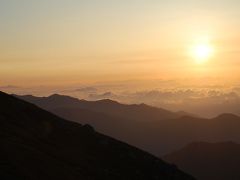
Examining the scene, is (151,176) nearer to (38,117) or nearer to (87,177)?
(87,177)

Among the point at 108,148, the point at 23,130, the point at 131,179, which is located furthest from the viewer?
the point at 108,148

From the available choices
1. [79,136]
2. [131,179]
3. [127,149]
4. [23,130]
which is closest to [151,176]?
[131,179]

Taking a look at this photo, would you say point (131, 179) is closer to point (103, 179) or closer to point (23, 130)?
point (103, 179)

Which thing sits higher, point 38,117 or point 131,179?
point 38,117

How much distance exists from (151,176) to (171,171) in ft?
23.5

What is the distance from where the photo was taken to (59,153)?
7644cm

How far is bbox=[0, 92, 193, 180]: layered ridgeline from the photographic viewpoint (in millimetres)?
61000

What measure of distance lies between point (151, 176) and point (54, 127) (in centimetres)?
2433

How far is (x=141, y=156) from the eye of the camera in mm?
90125

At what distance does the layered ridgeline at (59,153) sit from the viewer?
61.0 meters

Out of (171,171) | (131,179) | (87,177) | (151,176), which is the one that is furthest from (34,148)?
(171,171)

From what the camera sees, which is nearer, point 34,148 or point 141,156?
point 34,148

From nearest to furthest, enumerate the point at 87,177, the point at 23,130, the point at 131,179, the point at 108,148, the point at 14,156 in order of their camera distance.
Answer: the point at 14,156 < the point at 87,177 < the point at 131,179 < the point at 23,130 < the point at 108,148

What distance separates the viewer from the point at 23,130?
82.5 m
